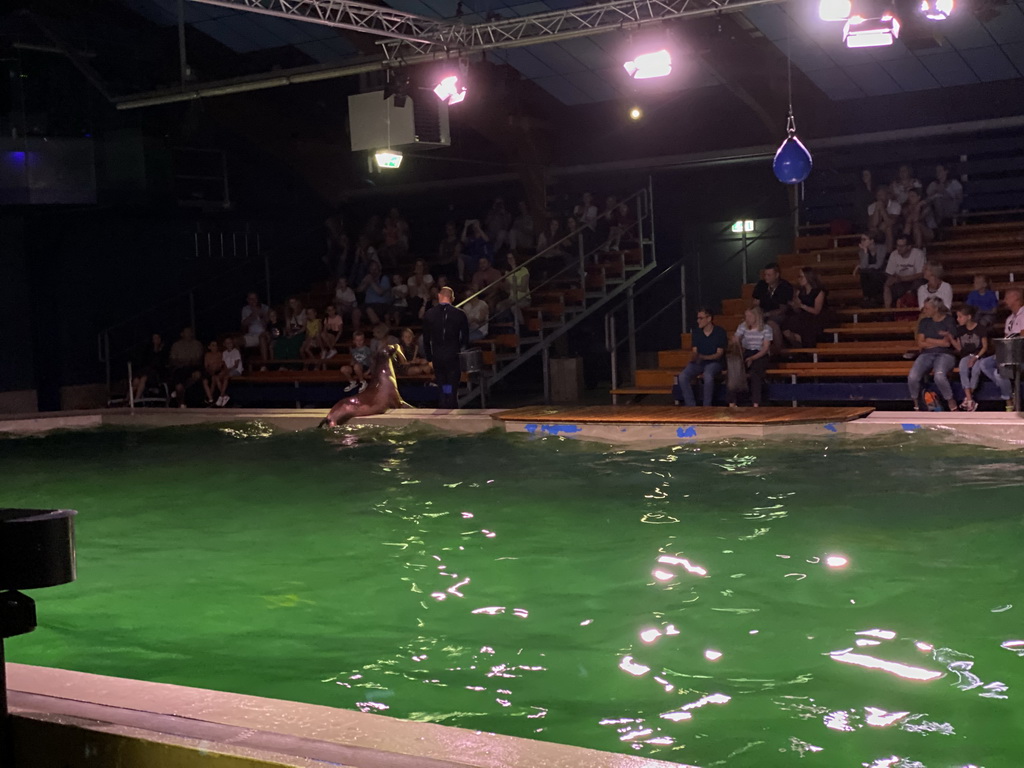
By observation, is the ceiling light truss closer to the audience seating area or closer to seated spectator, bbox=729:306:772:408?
seated spectator, bbox=729:306:772:408

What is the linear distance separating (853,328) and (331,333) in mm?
6602

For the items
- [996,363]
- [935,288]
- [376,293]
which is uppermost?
[376,293]

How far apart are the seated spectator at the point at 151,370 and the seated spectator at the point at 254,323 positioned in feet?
3.78

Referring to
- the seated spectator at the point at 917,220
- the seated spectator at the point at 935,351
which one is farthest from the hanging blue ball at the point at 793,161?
the seated spectator at the point at 917,220

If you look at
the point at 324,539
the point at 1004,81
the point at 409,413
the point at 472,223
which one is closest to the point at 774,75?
the point at 1004,81

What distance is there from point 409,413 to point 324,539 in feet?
16.5

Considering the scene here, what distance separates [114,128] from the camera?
15.7 m

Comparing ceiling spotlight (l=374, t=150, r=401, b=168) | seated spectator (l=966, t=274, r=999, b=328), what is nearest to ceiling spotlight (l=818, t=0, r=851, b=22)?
seated spectator (l=966, t=274, r=999, b=328)

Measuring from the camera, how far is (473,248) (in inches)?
658

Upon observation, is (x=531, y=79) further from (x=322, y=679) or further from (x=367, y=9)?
(x=322, y=679)

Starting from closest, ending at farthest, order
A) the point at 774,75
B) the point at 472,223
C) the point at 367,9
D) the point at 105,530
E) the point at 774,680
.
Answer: the point at 774,680 < the point at 105,530 < the point at 367,9 < the point at 774,75 < the point at 472,223

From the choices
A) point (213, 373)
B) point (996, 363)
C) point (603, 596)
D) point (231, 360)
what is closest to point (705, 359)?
point (996, 363)

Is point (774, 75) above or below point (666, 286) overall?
above

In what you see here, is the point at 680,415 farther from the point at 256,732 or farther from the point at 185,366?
the point at 185,366
